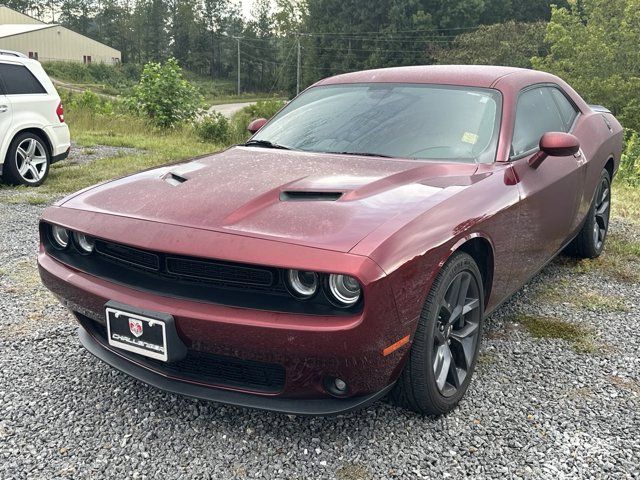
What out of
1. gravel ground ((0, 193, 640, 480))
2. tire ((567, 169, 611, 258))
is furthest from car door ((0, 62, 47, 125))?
tire ((567, 169, 611, 258))

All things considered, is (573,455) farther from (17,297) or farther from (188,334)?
(17,297)

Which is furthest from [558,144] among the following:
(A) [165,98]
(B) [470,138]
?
(A) [165,98]

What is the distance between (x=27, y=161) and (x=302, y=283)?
6736 millimetres

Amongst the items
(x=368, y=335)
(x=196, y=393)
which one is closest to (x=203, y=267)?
(x=196, y=393)

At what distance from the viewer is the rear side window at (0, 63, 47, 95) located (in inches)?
292

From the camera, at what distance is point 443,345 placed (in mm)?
→ 2566

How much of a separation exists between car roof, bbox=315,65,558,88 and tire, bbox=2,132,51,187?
17.0ft

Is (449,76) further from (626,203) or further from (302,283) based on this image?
(626,203)

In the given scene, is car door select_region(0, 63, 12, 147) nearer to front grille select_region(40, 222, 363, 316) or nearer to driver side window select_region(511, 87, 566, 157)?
front grille select_region(40, 222, 363, 316)

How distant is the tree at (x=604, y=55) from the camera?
30141 millimetres

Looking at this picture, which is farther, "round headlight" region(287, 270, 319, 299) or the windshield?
the windshield

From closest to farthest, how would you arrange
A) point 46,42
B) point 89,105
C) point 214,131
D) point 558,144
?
point 558,144 → point 214,131 → point 89,105 → point 46,42

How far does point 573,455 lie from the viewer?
2371 mm

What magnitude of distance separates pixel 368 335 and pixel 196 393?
714mm
